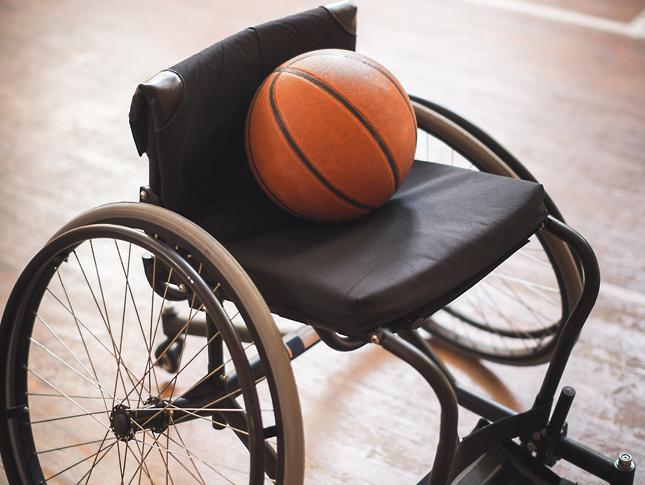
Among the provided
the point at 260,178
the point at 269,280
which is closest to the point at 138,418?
the point at 269,280

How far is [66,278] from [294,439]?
1.27 meters

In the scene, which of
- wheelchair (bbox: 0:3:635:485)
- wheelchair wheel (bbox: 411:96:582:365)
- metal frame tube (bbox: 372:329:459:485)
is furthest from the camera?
wheelchair wheel (bbox: 411:96:582:365)

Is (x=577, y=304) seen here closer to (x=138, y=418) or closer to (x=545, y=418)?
(x=545, y=418)

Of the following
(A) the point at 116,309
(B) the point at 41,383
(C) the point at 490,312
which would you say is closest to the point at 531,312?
(C) the point at 490,312

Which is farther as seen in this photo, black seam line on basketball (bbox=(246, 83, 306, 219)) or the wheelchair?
black seam line on basketball (bbox=(246, 83, 306, 219))

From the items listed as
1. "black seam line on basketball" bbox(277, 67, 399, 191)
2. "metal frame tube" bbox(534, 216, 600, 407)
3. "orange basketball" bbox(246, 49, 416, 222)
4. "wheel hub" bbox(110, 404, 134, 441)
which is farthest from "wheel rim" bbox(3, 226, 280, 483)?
"metal frame tube" bbox(534, 216, 600, 407)

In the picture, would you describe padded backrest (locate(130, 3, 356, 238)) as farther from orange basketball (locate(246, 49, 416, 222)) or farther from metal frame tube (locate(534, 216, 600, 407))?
metal frame tube (locate(534, 216, 600, 407))

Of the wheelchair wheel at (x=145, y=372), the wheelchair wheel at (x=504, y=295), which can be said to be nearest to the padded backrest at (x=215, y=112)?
the wheelchair wheel at (x=145, y=372)

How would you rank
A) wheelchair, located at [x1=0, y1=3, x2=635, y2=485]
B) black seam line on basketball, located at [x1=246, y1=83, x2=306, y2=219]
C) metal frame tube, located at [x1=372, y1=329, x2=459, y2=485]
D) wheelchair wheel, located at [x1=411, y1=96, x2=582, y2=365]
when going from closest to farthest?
metal frame tube, located at [x1=372, y1=329, x2=459, y2=485]
wheelchair, located at [x1=0, y1=3, x2=635, y2=485]
black seam line on basketball, located at [x1=246, y1=83, x2=306, y2=219]
wheelchair wheel, located at [x1=411, y1=96, x2=582, y2=365]

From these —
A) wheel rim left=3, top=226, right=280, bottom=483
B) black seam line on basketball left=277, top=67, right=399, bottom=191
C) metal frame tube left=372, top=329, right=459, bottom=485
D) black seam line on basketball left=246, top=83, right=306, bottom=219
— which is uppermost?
black seam line on basketball left=277, top=67, right=399, bottom=191

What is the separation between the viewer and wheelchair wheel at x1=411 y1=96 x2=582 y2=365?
1.58 metres

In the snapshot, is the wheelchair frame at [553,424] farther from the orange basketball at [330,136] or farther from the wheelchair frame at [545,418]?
the orange basketball at [330,136]

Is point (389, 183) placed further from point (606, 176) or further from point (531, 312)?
point (606, 176)

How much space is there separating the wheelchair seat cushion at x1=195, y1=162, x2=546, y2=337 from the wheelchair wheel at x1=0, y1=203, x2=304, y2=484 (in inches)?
3.3
